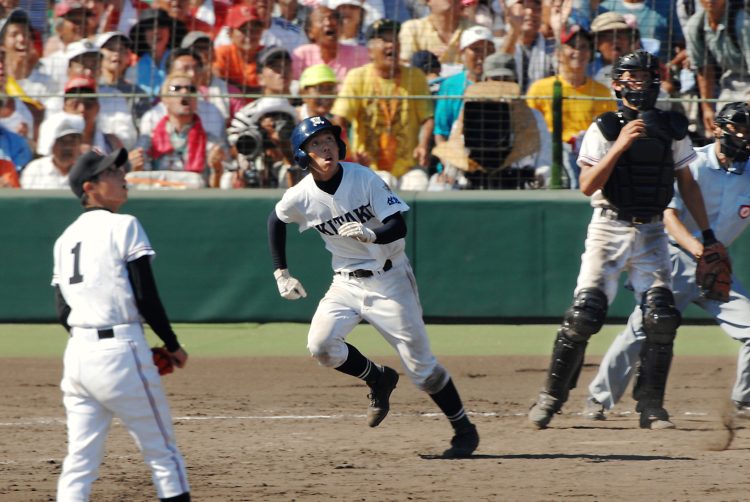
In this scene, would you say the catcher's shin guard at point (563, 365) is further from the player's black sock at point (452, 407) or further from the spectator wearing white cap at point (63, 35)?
Result: the spectator wearing white cap at point (63, 35)

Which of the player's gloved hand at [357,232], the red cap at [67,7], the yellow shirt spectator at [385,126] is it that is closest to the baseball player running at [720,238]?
the player's gloved hand at [357,232]

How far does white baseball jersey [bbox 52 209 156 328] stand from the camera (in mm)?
4188

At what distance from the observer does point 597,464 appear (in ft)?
18.9

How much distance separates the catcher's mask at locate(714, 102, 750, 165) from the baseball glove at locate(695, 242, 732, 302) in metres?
0.56

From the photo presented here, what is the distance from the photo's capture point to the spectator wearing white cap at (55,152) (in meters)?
10.2

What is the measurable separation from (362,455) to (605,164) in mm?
1921

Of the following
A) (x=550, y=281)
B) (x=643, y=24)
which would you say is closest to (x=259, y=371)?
(x=550, y=281)

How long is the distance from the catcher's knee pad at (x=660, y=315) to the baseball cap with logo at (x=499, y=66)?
13.4ft

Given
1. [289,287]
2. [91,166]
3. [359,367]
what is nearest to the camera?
[91,166]

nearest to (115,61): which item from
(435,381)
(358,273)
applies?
(358,273)

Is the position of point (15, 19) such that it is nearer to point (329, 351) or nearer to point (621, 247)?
point (329, 351)

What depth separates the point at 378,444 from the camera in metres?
6.32

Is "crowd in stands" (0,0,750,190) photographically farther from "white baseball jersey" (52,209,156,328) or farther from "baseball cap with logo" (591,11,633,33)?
"white baseball jersey" (52,209,156,328)

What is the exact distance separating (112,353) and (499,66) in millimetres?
6559
